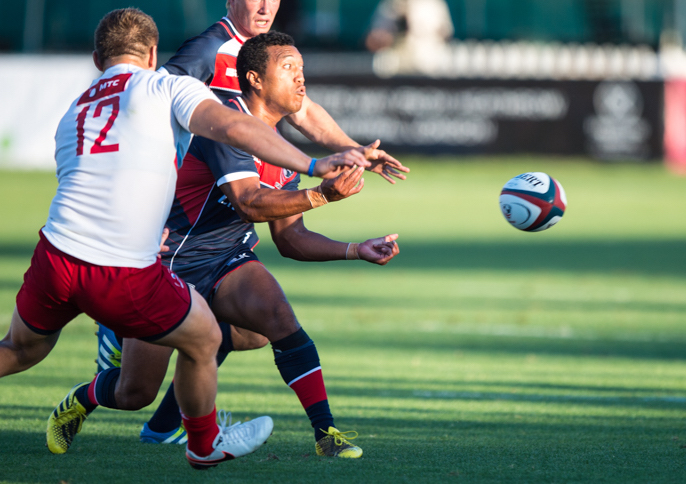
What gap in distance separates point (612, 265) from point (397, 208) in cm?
720

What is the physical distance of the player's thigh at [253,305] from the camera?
506 centimetres

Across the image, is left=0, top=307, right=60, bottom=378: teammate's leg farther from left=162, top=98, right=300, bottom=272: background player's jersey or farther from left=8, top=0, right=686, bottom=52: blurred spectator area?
left=8, top=0, right=686, bottom=52: blurred spectator area

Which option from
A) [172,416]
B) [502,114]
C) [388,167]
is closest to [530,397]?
[388,167]

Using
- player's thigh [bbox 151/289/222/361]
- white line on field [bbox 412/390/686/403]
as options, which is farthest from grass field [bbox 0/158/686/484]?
player's thigh [bbox 151/289/222/361]

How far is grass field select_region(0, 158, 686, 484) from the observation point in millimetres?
4922

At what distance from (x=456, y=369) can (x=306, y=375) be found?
310cm

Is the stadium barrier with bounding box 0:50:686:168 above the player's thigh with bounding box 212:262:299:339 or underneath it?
above

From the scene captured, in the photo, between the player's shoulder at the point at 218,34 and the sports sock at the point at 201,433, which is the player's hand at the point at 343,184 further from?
the player's shoulder at the point at 218,34

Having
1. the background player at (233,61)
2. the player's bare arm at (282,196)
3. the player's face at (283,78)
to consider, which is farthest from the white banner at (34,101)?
the player's bare arm at (282,196)

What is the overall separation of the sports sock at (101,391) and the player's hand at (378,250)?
1.50 metres

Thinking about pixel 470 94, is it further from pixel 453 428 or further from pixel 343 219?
pixel 453 428

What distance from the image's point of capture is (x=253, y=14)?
244 inches

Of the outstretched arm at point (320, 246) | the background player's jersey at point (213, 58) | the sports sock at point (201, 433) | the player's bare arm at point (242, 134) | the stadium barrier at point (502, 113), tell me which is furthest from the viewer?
the stadium barrier at point (502, 113)

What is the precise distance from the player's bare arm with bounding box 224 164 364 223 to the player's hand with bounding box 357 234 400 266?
566 millimetres
